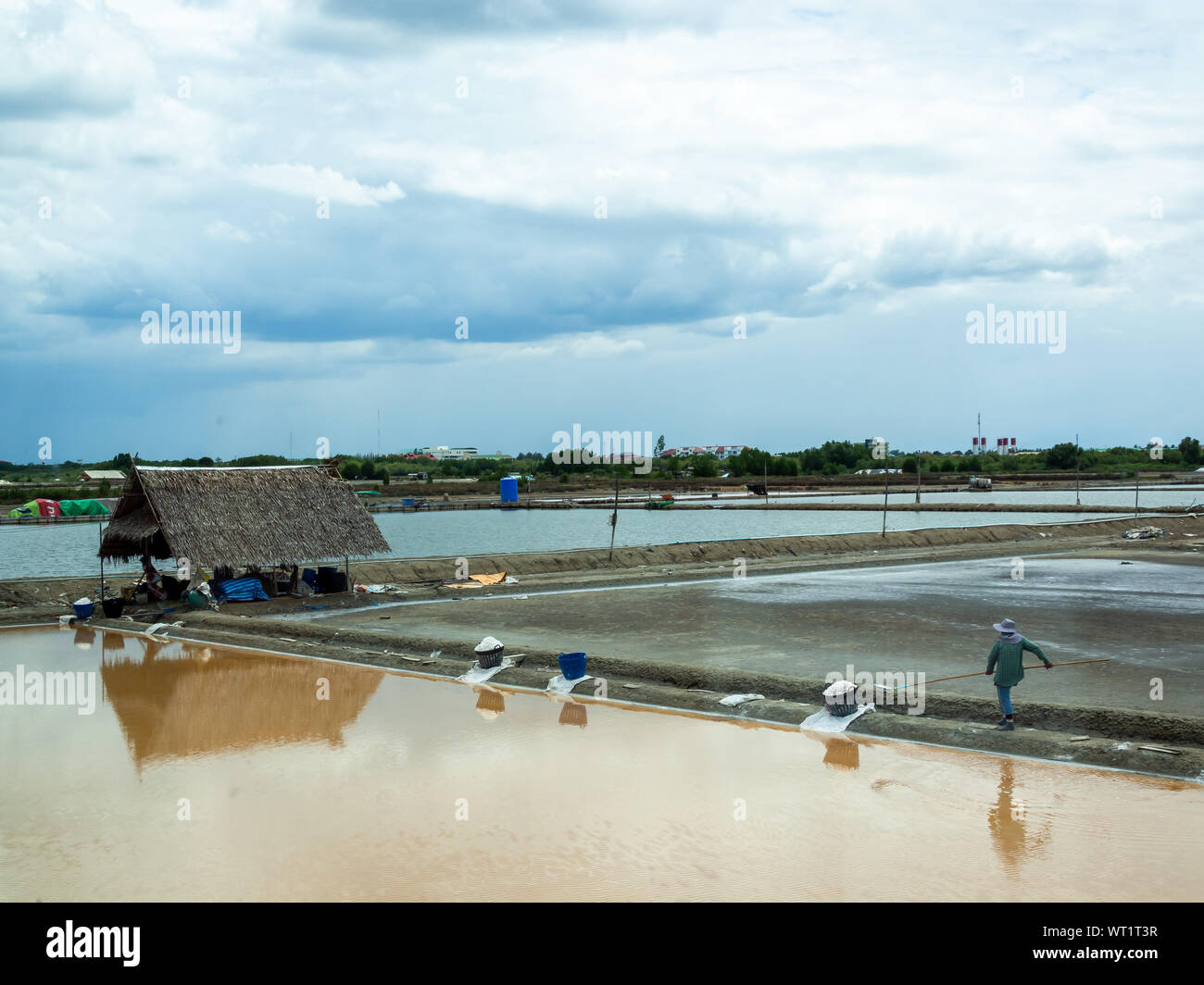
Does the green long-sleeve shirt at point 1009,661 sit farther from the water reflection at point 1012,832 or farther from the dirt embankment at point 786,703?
the water reflection at point 1012,832

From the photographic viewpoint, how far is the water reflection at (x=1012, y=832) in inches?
297

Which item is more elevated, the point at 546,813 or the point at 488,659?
the point at 488,659

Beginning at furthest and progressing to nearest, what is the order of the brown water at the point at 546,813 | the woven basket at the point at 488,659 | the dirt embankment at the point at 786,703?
the woven basket at the point at 488,659, the dirt embankment at the point at 786,703, the brown water at the point at 546,813

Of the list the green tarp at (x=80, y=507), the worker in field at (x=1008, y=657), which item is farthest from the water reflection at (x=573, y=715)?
the green tarp at (x=80, y=507)

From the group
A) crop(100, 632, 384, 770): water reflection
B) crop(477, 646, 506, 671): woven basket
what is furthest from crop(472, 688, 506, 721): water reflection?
crop(100, 632, 384, 770): water reflection

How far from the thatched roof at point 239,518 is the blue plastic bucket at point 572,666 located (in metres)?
9.29

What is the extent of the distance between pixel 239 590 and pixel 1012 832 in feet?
57.0

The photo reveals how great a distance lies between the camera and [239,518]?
2088cm

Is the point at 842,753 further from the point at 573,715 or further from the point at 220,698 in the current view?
the point at 220,698

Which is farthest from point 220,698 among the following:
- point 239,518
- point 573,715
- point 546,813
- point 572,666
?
point 239,518

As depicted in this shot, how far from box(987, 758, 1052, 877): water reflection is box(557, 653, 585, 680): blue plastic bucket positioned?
236 inches

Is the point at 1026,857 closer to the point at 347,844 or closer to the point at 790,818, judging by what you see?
the point at 790,818

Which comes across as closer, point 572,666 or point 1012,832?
point 1012,832

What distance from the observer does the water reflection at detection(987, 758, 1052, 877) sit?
753 centimetres
